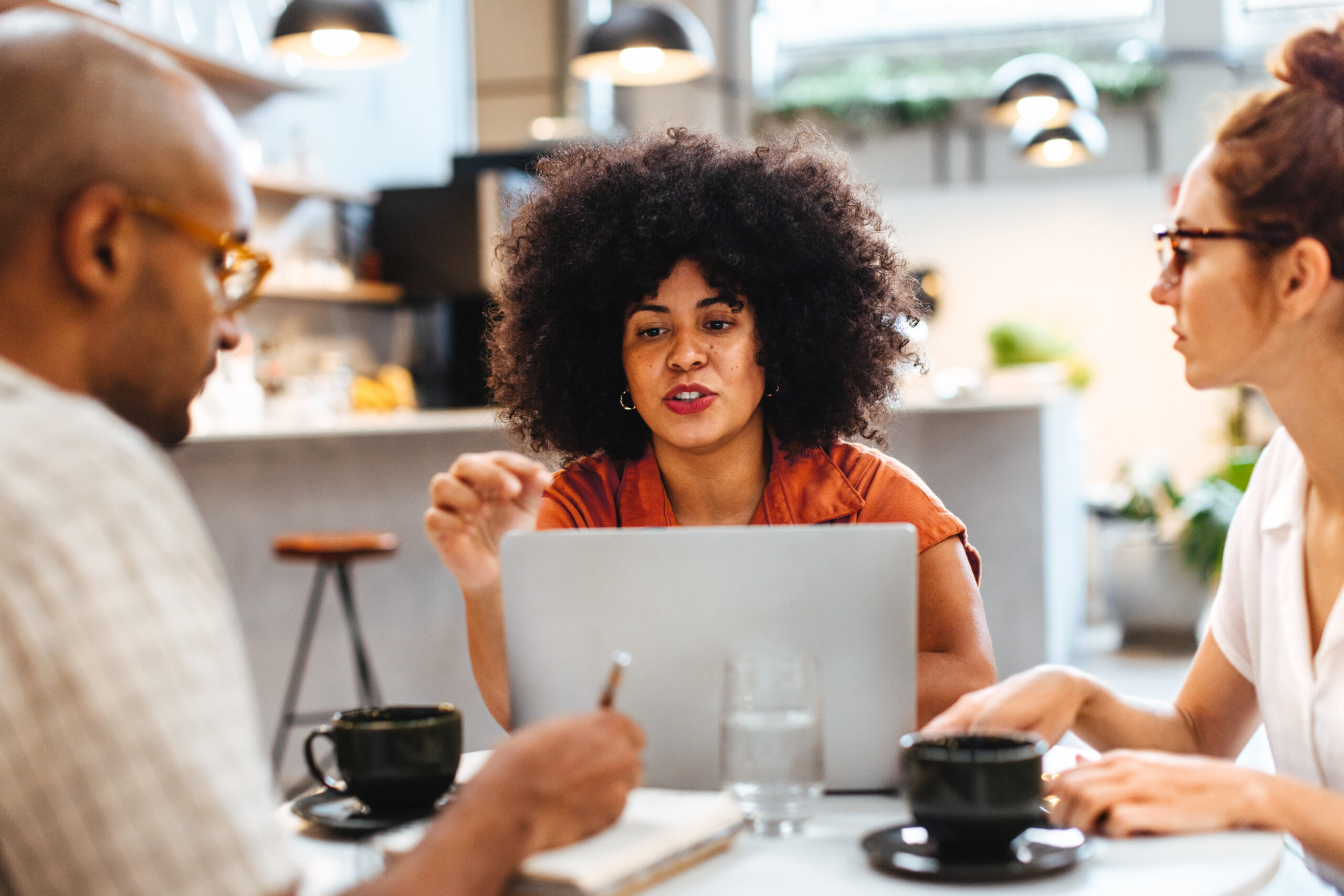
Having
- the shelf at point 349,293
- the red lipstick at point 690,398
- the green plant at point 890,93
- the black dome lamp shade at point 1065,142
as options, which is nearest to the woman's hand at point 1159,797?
the red lipstick at point 690,398

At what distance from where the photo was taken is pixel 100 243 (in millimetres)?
800

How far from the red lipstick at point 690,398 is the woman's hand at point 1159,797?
2.45 ft

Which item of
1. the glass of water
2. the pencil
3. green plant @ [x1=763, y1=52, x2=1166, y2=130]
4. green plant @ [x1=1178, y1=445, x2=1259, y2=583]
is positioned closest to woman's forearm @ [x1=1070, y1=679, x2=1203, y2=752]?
the glass of water

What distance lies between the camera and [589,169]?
1.89 meters

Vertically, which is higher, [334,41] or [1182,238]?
[334,41]

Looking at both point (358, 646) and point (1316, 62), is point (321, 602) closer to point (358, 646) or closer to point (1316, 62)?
point (358, 646)

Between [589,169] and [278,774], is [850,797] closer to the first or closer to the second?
[589,169]

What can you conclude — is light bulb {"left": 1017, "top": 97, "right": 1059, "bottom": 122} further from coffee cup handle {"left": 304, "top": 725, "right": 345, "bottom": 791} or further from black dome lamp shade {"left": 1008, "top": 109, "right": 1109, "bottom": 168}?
coffee cup handle {"left": 304, "top": 725, "right": 345, "bottom": 791}

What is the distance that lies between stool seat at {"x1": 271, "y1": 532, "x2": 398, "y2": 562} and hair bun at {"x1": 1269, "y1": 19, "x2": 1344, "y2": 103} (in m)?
2.88

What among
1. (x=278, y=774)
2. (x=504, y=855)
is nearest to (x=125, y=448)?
(x=504, y=855)

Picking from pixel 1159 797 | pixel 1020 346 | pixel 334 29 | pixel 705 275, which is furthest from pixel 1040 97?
pixel 1159 797

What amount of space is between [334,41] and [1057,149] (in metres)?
4.55

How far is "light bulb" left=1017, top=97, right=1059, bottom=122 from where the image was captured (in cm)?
666

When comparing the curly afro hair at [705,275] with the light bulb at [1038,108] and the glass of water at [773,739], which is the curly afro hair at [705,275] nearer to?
the glass of water at [773,739]
